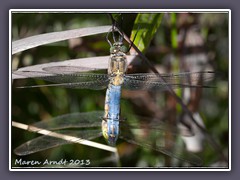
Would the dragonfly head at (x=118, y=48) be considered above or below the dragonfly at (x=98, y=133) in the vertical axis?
above

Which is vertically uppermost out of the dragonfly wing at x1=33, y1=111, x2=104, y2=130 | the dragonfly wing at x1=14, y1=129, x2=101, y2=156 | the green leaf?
the green leaf

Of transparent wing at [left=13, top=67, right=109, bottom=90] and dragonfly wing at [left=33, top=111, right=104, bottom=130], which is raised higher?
transparent wing at [left=13, top=67, right=109, bottom=90]

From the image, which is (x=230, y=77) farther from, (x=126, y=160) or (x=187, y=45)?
(x=126, y=160)

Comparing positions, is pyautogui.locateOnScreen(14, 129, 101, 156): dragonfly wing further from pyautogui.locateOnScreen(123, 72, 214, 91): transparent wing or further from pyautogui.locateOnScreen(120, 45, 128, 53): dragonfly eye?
pyautogui.locateOnScreen(120, 45, 128, 53): dragonfly eye

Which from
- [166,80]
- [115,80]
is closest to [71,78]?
[115,80]

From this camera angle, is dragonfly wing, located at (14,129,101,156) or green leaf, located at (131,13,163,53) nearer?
green leaf, located at (131,13,163,53)

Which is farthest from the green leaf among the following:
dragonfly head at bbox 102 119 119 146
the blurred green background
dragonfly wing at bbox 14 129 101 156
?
dragonfly wing at bbox 14 129 101 156

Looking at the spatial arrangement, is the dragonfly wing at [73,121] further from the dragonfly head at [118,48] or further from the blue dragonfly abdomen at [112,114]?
the dragonfly head at [118,48]

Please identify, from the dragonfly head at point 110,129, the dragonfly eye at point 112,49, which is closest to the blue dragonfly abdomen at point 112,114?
the dragonfly head at point 110,129
